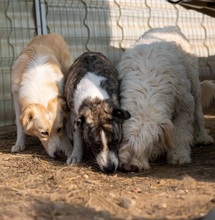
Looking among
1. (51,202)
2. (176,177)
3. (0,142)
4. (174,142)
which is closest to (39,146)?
(0,142)

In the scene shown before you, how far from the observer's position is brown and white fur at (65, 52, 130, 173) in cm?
614

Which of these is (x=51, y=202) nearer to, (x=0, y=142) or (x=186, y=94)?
(x=186, y=94)

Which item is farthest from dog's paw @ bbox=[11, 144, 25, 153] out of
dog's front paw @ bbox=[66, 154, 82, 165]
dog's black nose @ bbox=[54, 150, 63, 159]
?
dog's front paw @ bbox=[66, 154, 82, 165]

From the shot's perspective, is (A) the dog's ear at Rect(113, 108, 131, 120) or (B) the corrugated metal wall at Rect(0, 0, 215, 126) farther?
(B) the corrugated metal wall at Rect(0, 0, 215, 126)

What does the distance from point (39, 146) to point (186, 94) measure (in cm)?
235

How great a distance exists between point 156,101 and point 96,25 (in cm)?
453

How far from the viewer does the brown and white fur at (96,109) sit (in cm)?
614

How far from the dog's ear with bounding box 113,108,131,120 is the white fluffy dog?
89 mm

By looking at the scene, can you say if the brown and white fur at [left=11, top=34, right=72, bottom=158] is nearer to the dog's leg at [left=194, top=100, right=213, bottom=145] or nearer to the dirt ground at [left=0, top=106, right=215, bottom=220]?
the dirt ground at [left=0, top=106, right=215, bottom=220]

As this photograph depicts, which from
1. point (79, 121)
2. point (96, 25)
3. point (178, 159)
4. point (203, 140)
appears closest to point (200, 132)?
point (203, 140)

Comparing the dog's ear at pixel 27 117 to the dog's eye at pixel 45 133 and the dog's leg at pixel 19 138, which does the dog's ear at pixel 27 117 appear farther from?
the dog's leg at pixel 19 138

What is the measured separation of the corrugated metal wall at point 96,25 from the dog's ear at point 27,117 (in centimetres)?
278

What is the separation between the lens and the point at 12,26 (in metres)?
9.64

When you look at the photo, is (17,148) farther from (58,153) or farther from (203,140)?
(203,140)
